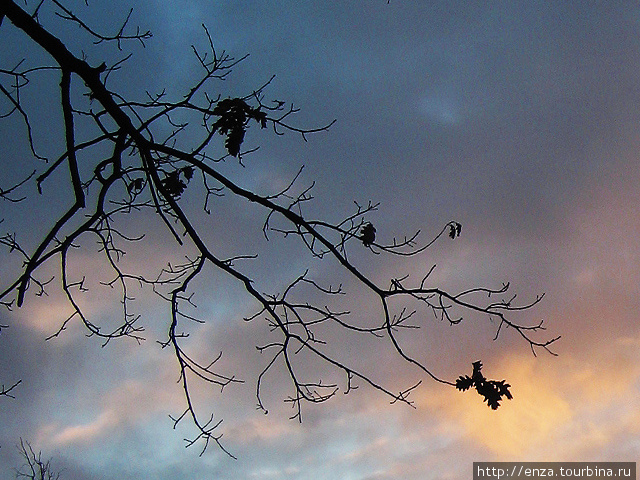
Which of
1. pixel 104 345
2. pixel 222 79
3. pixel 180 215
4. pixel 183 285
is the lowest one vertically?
pixel 104 345

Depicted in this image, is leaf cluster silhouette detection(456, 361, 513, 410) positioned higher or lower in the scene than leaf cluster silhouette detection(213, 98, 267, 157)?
lower

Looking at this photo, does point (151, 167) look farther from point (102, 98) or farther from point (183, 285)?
point (183, 285)

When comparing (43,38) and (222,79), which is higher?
(222,79)

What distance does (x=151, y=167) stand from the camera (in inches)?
162

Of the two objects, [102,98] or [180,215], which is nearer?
[102,98]

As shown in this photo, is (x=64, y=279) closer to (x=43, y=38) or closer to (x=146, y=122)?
(x=146, y=122)

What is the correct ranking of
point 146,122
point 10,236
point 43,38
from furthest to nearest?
point 10,236 < point 146,122 < point 43,38

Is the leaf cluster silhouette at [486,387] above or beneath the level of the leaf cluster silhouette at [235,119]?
beneath

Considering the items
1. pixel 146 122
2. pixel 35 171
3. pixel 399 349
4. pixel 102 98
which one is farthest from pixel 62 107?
pixel 399 349

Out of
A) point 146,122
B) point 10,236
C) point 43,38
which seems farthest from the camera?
point 10,236

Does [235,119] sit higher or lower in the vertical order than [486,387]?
higher

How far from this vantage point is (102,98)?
12.6 ft

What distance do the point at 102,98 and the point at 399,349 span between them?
2.47 meters

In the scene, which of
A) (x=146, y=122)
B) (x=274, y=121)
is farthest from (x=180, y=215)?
(x=274, y=121)
